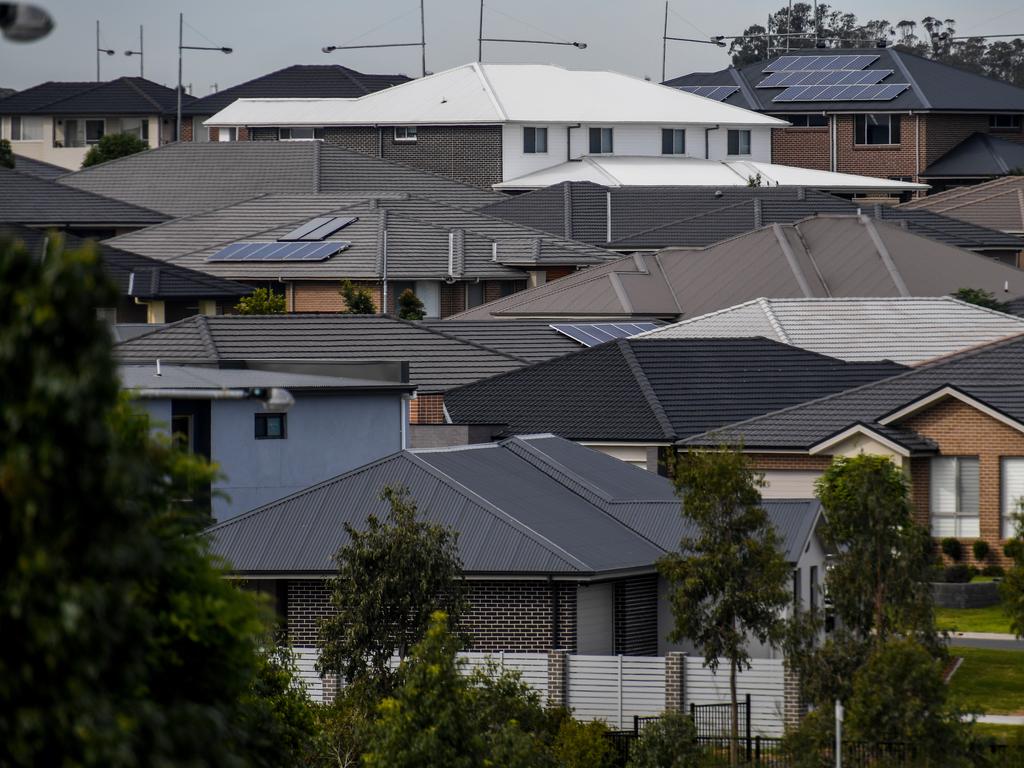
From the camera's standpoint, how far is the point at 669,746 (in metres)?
A: 24.0

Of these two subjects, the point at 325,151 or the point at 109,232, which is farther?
the point at 325,151

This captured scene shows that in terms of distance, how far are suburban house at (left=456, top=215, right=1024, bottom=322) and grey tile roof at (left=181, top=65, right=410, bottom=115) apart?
67.4m

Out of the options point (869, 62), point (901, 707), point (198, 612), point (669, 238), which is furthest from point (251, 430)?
point (869, 62)

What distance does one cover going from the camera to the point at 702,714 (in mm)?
27766

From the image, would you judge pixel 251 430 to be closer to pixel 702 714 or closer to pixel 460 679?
pixel 702 714

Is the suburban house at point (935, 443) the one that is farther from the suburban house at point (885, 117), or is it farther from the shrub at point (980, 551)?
the suburban house at point (885, 117)

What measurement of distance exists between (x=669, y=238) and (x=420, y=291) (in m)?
13.2

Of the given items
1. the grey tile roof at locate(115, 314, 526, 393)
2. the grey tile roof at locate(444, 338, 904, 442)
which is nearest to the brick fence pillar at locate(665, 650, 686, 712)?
the grey tile roof at locate(444, 338, 904, 442)

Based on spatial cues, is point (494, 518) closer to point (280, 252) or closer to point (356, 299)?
point (356, 299)

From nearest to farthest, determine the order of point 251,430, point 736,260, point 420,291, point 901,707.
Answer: point 901,707
point 251,430
point 736,260
point 420,291

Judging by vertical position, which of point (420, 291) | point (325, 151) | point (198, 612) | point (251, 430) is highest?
point (325, 151)

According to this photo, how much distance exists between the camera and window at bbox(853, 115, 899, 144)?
11638cm

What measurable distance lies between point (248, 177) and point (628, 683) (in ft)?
238

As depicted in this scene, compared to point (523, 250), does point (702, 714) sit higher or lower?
lower
